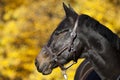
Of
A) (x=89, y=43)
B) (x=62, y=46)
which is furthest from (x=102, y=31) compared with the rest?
(x=62, y=46)

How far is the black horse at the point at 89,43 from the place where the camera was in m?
5.40

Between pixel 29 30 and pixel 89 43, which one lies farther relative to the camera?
pixel 29 30

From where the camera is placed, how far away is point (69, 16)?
5.49m

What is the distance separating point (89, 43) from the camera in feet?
17.8

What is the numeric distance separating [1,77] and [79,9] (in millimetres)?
2504

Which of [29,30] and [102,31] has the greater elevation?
[102,31]

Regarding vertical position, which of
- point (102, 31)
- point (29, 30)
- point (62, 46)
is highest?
point (102, 31)

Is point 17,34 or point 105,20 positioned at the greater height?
point 105,20

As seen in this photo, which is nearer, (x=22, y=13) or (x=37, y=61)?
(x=37, y=61)

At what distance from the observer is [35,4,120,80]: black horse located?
5.40 metres

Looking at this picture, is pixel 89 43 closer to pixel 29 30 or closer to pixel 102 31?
pixel 102 31

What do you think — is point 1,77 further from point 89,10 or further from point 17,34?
point 89,10

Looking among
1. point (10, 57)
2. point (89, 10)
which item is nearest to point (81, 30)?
point (89, 10)

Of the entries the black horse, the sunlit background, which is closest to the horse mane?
the black horse
